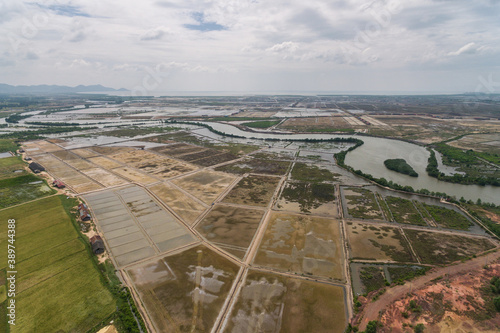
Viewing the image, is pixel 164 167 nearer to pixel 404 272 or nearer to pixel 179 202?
pixel 179 202

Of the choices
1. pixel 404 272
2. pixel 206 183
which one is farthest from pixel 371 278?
pixel 206 183

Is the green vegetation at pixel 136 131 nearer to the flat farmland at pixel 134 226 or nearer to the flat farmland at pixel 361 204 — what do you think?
the flat farmland at pixel 134 226

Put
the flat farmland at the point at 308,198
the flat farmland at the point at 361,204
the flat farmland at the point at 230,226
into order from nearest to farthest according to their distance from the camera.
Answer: the flat farmland at the point at 230,226, the flat farmland at the point at 361,204, the flat farmland at the point at 308,198

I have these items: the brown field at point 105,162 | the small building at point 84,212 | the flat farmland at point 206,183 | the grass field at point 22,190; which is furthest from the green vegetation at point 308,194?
the brown field at point 105,162

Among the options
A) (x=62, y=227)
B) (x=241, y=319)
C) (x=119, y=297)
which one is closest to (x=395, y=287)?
(x=241, y=319)

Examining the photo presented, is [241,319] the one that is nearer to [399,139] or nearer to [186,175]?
[186,175]

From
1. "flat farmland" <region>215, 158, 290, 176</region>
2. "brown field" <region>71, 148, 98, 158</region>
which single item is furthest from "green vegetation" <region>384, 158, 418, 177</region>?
"brown field" <region>71, 148, 98, 158</region>
